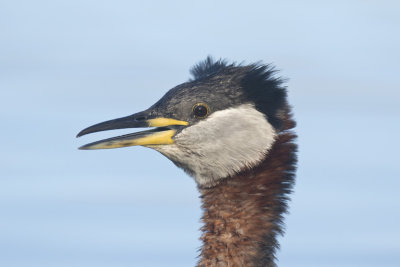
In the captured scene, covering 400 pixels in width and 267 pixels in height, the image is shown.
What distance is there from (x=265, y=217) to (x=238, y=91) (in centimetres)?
165

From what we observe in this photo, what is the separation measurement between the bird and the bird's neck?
0.04 feet

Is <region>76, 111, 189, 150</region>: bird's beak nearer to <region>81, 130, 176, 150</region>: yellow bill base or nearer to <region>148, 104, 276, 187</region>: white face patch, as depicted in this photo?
<region>81, 130, 176, 150</region>: yellow bill base

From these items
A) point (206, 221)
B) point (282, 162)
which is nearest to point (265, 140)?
point (282, 162)

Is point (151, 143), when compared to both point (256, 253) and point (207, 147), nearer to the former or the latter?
point (207, 147)

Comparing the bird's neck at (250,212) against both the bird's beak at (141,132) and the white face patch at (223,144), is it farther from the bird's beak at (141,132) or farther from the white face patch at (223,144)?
Answer: the bird's beak at (141,132)

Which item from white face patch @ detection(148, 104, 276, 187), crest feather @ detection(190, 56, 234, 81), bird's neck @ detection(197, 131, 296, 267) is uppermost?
crest feather @ detection(190, 56, 234, 81)

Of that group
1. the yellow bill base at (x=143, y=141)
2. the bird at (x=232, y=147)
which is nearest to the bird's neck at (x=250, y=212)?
the bird at (x=232, y=147)

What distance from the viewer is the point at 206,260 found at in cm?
1204

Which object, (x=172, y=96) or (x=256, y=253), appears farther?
(x=172, y=96)

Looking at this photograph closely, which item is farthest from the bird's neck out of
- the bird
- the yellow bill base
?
the yellow bill base

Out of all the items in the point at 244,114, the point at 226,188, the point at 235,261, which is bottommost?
the point at 235,261

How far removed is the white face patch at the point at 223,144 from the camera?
12.2 metres

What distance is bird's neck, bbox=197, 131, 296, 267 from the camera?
1188 cm

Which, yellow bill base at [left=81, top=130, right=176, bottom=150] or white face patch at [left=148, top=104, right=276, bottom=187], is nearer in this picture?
white face patch at [left=148, top=104, right=276, bottom=187]
